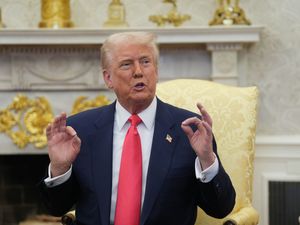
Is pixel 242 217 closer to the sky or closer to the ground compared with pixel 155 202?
closer to the ground

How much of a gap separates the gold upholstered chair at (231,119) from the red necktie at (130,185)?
0.45 meters

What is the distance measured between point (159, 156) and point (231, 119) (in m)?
0.59

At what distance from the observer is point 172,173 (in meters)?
2.07

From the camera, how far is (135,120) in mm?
2137

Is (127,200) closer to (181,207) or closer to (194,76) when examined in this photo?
(181,207)

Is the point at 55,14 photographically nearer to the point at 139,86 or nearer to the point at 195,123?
the point at 139,86

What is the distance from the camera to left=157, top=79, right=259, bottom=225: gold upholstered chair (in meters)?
2.52

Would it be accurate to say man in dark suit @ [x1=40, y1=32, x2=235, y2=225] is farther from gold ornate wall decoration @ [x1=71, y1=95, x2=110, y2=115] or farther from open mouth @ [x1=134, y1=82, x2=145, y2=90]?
gold ornate wall decoration @ [x1=71, y1=95, x2=110, y2=115]

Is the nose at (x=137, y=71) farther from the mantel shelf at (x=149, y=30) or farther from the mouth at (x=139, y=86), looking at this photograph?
the mantel shelf at (x=149, y=30)

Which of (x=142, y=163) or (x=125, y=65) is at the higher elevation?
(x=125, y=65)

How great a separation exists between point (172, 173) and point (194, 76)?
1407 millimetres

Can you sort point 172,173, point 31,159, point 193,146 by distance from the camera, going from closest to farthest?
point 193,146, point 172,173, point 31,159

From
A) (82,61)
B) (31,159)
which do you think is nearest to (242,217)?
(82,61)

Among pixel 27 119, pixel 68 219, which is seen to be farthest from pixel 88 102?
pixel 68 219
